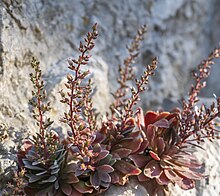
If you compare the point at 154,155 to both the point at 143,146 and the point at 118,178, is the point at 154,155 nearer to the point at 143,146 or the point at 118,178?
the point at 143,146

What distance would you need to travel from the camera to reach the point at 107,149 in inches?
79.7

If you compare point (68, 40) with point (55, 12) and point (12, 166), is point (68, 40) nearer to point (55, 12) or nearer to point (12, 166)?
point (55, 12)

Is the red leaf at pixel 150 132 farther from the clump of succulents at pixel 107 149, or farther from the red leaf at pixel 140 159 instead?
the red leaf at pixel 140 159

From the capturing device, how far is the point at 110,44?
315 cm

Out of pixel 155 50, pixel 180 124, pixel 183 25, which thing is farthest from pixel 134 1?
pixel 180 124

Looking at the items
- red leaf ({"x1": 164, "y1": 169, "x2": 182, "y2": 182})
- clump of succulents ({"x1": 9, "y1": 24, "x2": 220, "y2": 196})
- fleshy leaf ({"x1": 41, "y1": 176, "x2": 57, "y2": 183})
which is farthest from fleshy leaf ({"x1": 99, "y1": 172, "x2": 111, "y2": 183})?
red leaf ({"x1": 164, "y1": 169, "x2": 182, "y2": 182})

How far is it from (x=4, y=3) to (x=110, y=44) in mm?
1103

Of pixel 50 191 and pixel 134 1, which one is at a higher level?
pixel 134 1

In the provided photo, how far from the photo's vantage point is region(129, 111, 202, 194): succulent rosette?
2002 millimetres

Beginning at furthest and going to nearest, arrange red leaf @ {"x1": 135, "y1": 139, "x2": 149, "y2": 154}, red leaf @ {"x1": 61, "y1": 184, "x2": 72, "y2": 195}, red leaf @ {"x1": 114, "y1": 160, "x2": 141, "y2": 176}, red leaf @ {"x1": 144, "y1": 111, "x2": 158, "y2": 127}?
red leaf @ {"x1": 144, "y1": 111, "x2": 158, "y2": 127} < red leaf @ {"x1": 135, "y1": 139, "x2": 149, "y2": 154} < red leaf @ {"x1": 114, "y1": 160, "x2": 141, "y2": 176} < red leaf @ {"x1": 61, "y1": 184, "x2": 72, "y2": 195}

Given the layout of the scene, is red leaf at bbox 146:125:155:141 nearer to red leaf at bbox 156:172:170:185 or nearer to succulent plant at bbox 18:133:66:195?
red leaf at bbox 156:172:170:185

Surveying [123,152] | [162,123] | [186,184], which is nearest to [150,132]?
[162,123]

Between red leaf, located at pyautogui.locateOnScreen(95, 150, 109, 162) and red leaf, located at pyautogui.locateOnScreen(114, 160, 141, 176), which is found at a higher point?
red leaf, located at pyautogui.locateOnScreen(95, 150, 109, 162)

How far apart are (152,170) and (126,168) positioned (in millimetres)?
150
